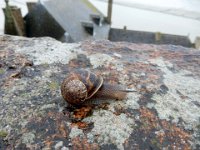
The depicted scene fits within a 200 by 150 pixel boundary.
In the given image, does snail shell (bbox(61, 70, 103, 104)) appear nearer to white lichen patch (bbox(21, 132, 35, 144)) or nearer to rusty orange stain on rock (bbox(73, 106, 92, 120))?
rusty orange stain on rock (bbox(73, 106, 92, 120))

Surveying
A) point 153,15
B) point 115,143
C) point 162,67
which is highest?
point 162,67

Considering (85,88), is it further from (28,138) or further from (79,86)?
(28,138)

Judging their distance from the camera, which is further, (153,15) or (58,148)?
(153,15)

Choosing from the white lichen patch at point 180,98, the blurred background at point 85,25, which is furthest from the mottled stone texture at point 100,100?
the blurred background at point 85,25

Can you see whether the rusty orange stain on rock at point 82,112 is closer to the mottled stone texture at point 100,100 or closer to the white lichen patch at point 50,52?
the mottled stone texture at point 100,100

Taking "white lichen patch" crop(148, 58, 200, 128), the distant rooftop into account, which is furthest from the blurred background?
"white lichen patch" crop(148, 58, 200, 128)

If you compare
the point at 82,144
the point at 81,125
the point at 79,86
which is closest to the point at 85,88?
the point at 79,86

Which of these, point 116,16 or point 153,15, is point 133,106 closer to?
point 116,16

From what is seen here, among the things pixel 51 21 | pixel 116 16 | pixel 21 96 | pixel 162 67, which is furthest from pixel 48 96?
pixel 116 16

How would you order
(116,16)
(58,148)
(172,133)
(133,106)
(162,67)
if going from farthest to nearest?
1. (116,16)
2. (162,67)
3. (133,106)
4. (172,133)
5. (58,148)
